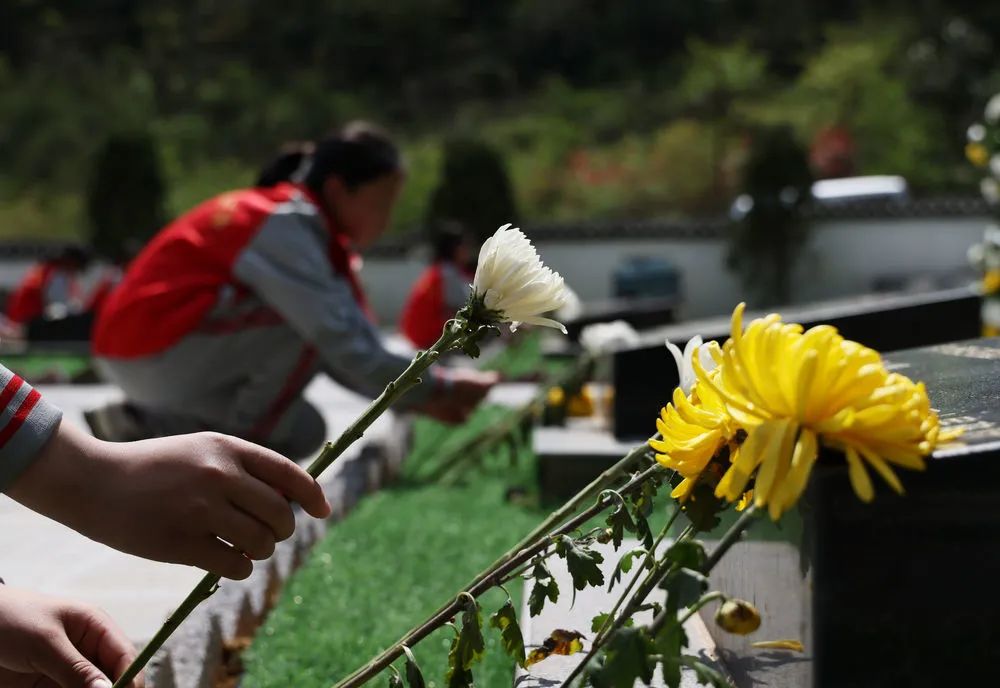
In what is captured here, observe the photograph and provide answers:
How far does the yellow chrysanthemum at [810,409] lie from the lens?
91 centimetres

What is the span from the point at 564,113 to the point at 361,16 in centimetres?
622

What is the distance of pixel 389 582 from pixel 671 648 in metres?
1.74

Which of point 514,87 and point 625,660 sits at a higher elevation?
point 625,660

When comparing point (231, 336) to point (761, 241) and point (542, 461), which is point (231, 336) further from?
point (761, 241)

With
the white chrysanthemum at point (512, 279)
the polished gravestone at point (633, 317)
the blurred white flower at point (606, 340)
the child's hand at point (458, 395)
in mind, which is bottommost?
the polished gravestone at point (633, 317)

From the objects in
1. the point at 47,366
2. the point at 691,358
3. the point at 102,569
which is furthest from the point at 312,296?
the point at 47,366

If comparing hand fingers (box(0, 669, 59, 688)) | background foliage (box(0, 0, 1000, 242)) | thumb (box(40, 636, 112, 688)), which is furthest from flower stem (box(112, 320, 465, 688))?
background foliage (box(0, 0, 1000, 242))

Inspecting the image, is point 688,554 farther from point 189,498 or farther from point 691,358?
point 189,498

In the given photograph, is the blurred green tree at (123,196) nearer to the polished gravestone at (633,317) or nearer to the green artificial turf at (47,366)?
the green artificial turf at (47,366)

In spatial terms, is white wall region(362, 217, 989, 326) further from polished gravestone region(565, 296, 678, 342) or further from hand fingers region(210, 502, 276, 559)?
hand fingers region(210, 502, 276, 559)

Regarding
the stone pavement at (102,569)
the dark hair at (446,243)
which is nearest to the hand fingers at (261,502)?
the stone pavement at (102,569)

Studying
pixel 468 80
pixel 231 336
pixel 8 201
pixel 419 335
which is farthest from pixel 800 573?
pixel 468 80

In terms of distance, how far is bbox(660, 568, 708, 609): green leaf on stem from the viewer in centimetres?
96

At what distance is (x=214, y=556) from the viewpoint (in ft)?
3.62
